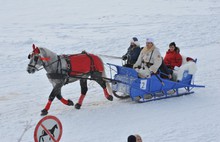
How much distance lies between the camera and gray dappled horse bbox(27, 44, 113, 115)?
9.25 meters

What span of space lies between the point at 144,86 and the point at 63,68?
1954 millimetres

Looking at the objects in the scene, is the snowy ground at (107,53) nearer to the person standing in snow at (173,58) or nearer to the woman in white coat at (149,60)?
the woman in white coat at (149,60)

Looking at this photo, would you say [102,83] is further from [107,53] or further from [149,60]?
[107,53]

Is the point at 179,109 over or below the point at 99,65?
below

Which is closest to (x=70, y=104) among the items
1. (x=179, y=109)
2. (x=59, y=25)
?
(x=179, y=109)

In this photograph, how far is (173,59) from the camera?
11.1m

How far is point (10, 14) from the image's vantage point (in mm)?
28125

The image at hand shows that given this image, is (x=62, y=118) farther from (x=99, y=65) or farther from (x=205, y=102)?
(x=205, y=102)

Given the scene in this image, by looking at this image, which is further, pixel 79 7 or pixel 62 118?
pixel 79 7

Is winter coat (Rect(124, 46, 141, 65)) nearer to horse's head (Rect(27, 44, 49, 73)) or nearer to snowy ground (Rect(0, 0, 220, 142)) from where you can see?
snowy ground (Rect(0, 0, 220, 142))

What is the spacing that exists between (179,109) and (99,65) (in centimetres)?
211

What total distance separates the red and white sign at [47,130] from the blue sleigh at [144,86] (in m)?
4.15

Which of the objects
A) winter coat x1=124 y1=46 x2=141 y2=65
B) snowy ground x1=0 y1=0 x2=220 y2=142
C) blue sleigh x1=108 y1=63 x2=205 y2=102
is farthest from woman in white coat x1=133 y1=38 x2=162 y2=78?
snowy ground x1=0 y1=0 x2=220 y2=142

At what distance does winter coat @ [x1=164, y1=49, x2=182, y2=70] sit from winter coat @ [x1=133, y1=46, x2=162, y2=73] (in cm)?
100
